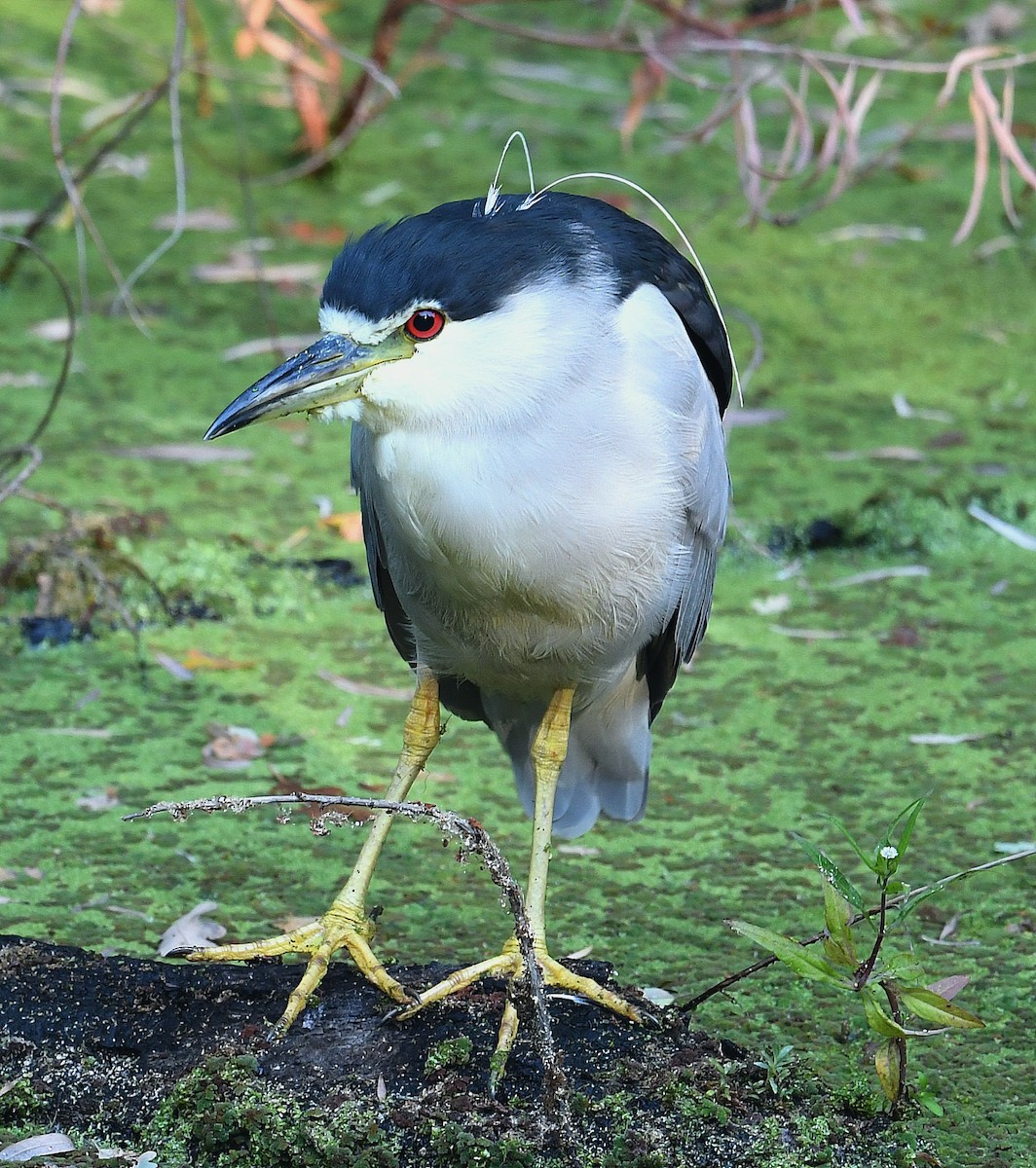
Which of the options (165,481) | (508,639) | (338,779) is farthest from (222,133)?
(508,639)

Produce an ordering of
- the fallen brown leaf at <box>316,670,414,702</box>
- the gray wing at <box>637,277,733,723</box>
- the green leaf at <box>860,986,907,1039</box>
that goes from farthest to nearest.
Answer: the fallen brown leaf at <box>316,670,414,702</box> → the gray wing at <box>637,277,733,723</box> → the green leaf at <box>860,986,907,1039</box>

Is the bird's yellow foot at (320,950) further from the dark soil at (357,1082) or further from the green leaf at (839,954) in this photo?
the green leaf at (839,954)

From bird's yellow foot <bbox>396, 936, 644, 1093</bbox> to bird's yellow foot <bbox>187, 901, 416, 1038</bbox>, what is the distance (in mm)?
33

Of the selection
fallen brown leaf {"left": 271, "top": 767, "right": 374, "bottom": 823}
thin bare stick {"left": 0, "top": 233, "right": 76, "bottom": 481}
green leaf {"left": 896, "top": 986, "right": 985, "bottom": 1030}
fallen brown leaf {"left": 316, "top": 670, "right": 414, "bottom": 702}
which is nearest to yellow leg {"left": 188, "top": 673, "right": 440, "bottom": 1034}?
fallen brown leaf {"left": 271, "top": 767, "right": 374, "bottom": 823}

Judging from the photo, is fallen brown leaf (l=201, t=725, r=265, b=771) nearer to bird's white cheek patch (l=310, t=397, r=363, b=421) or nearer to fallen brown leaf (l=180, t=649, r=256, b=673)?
fallen brown leaf (l=180, t=649, r=256, b=673)

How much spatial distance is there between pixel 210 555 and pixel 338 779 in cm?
88

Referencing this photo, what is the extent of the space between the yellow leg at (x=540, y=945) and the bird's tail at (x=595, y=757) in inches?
6.0

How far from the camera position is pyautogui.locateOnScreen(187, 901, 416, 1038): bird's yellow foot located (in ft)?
7.34

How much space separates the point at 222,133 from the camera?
5.96 metres

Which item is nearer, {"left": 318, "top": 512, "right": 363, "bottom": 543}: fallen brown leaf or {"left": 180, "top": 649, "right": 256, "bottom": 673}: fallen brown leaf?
{"left": 180, "top": 649, "right": 256, "bottom": 673}: fallen brown leaf

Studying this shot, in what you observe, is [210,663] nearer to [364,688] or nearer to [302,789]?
[364,688]

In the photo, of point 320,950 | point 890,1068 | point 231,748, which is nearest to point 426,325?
point 320,950

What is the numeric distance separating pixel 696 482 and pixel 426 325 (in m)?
0.58

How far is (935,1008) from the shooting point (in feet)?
6.59
